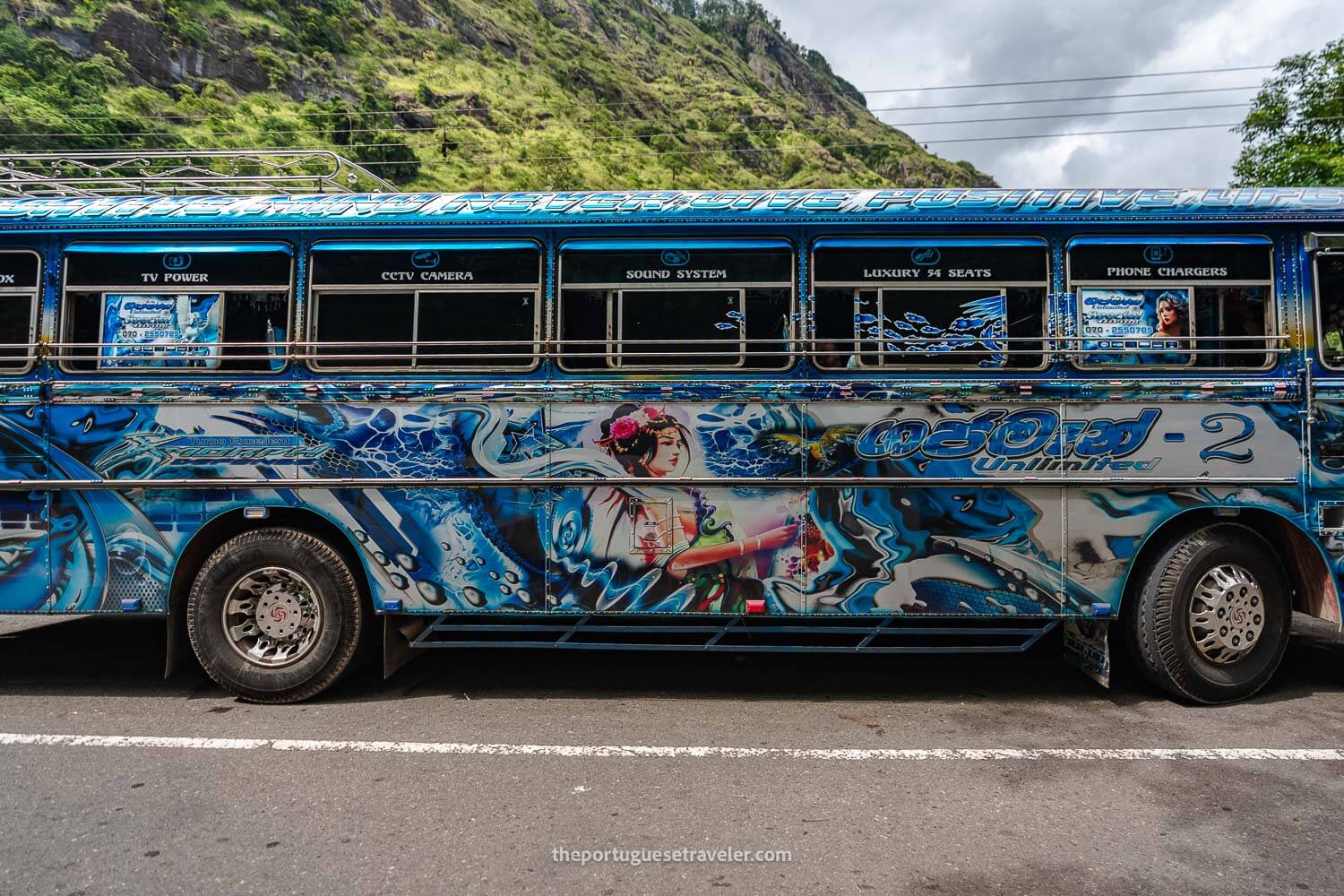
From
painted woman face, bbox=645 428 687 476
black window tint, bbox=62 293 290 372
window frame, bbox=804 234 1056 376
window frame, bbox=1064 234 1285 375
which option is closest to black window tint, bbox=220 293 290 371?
black window tint, bbox=62 293 290 372

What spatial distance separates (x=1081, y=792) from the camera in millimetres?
3994

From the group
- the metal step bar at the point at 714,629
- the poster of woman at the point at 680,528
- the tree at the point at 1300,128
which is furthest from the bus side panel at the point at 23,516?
the tree at the point at 1300,128

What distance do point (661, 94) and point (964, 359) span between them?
5061 inches

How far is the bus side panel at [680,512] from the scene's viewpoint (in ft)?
17.0

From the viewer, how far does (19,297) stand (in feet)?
17.7

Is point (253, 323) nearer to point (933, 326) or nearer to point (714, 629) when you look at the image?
point (714, 629)

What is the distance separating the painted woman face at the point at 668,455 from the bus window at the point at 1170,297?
256 centimetres

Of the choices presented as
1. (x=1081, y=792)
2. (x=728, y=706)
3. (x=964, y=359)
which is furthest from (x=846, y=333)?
(x=1081, y=792)

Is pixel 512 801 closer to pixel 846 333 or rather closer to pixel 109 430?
pixel 846 333

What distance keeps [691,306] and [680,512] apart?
1.31 m

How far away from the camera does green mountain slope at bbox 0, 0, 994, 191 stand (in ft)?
168

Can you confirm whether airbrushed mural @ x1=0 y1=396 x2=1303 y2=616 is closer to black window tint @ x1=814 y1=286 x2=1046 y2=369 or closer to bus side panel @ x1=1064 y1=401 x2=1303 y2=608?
bus side panel @ x1=1064 y1=401 x2=1303 y2=608

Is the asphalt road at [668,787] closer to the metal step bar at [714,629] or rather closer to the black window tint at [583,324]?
the metal step bar at [714,629]

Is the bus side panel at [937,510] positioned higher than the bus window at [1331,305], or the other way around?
the bus window at [1331,305]
